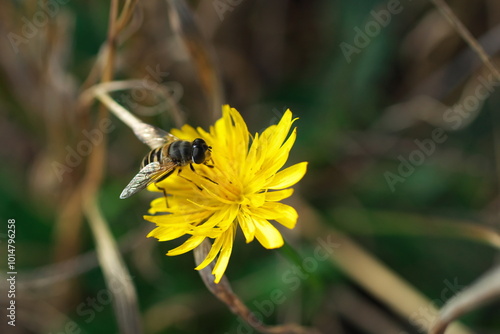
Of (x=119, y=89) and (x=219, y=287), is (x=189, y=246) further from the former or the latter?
(x=119, y=89)

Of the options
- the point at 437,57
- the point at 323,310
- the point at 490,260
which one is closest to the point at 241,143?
the point at 323,310

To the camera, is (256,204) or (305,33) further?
(305,33)

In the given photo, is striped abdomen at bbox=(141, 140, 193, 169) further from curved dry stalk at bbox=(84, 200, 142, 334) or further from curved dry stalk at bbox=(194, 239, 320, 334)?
curved dry stalk at bbox=(84, 200, 142, 334)

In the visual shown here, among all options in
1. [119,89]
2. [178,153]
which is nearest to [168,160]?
[178,153]

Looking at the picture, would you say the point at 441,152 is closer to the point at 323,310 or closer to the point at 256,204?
the point at 323,310

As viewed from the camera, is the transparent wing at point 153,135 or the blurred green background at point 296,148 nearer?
the transparent wing at point 153,135

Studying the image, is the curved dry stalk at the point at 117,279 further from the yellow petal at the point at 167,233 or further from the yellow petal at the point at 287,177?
the yellow petal at the point at 287,177

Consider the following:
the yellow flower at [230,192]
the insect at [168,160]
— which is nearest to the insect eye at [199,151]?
the insect at [168,160]
